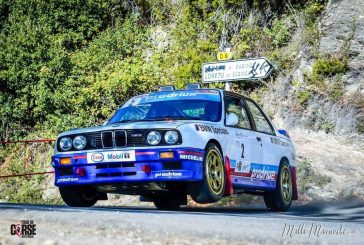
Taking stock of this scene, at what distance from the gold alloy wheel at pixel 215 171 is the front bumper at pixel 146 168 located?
0.20 metres

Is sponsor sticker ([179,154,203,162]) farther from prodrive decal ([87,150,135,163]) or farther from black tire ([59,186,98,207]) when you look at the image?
black tire ([59,186,98,207])

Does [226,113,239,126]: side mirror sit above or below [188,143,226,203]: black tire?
above

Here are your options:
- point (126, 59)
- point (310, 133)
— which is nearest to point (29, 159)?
point (126, 59)

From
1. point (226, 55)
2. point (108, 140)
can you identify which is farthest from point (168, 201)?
point (226, 55)

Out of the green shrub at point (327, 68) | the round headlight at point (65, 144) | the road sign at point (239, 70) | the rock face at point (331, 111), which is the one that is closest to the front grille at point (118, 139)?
the round headlight at point (65, 144)

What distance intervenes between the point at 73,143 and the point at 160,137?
118 cm

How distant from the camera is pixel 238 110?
9797 mm

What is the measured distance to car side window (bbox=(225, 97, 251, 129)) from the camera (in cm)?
948

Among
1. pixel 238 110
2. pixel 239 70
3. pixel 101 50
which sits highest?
pixel 101 50

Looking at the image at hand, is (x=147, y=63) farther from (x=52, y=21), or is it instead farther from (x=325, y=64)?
(x=325, y=64)

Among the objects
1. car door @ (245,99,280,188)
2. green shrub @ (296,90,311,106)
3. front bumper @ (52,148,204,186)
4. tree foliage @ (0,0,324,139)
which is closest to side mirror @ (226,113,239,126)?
car door @ (245,99,280,188)

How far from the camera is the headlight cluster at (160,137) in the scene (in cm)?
790

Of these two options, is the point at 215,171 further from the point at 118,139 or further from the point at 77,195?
the point at 77,195

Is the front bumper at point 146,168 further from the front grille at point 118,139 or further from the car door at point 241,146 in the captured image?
the car door at point 241,146
